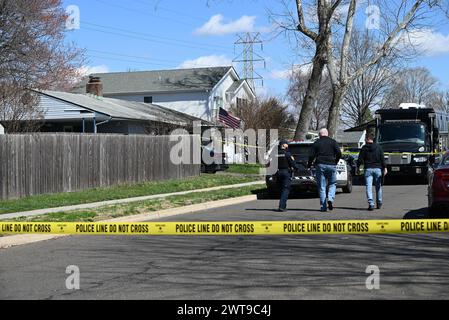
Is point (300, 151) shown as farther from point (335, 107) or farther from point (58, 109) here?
point (58, 109)

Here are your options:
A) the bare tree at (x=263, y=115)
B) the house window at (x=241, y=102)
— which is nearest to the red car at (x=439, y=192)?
the bare tree at (x=263, y=115)

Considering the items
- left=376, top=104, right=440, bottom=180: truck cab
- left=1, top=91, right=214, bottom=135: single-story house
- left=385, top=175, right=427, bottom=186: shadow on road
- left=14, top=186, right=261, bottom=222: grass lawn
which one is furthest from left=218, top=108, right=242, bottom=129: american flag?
left=14, top=186, right=261, bottom=222: grass lawn

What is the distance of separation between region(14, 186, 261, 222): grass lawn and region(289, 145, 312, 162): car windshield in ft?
6.91

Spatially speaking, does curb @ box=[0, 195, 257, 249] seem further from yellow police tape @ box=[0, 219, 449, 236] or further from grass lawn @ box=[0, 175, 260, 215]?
grass lawn @ box=[0, 175, 260, 215]

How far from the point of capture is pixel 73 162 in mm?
19734

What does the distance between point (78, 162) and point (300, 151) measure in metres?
7.38

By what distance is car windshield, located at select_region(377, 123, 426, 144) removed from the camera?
24.0 metres

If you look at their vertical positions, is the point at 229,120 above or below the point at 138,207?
above

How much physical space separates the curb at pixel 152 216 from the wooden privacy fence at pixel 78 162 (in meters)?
5.10

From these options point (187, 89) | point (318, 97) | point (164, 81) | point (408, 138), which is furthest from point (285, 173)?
point (318, 97)

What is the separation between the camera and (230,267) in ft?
25.8

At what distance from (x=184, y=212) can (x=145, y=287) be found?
323 inches
